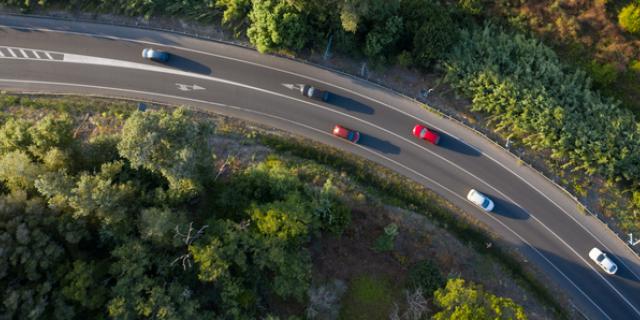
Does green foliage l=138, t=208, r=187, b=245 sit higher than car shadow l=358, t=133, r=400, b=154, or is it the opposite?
car shadow l=358, t=133, r=400, b=154

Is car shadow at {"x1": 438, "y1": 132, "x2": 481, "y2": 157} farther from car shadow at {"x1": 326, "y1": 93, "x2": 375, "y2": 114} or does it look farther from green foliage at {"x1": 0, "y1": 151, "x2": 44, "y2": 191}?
green foliage at {"x1": 0, "y1": 151, "x2": 44, "y2": 191}

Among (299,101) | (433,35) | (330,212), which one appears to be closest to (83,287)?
(330,212)

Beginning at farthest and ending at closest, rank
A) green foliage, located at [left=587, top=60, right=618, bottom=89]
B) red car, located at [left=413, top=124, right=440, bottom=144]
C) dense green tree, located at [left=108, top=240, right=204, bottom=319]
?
green foliage, located at [left=587, top=60, right=618, bottom=89] < red car, located at [left=413, top=124, right=440, bottom=144] < dense green tree, located at [left=108, top=240, right=204, bottom=319]

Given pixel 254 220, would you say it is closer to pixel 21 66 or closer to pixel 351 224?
pixel 351 224

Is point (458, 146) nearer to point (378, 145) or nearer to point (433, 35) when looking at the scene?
point (378, 145)

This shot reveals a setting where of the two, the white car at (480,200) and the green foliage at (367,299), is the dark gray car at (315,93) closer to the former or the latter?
the white car at (480,200)

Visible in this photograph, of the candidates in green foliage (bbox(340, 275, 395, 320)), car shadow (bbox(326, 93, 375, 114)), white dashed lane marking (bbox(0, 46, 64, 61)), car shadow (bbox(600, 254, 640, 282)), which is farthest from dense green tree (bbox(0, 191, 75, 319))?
car shadow (bbox(600, 254, 640, 282))

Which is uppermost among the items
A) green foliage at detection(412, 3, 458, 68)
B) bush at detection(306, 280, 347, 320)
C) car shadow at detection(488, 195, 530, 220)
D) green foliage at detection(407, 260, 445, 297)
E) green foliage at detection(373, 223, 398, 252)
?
green foliage at detection(412, 3, 458, 68)

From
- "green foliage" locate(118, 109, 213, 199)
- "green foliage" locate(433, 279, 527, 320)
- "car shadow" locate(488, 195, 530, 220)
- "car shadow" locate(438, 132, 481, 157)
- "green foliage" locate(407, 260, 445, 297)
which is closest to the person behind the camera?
"green foliage" locate(118, 109, 213, 199)
